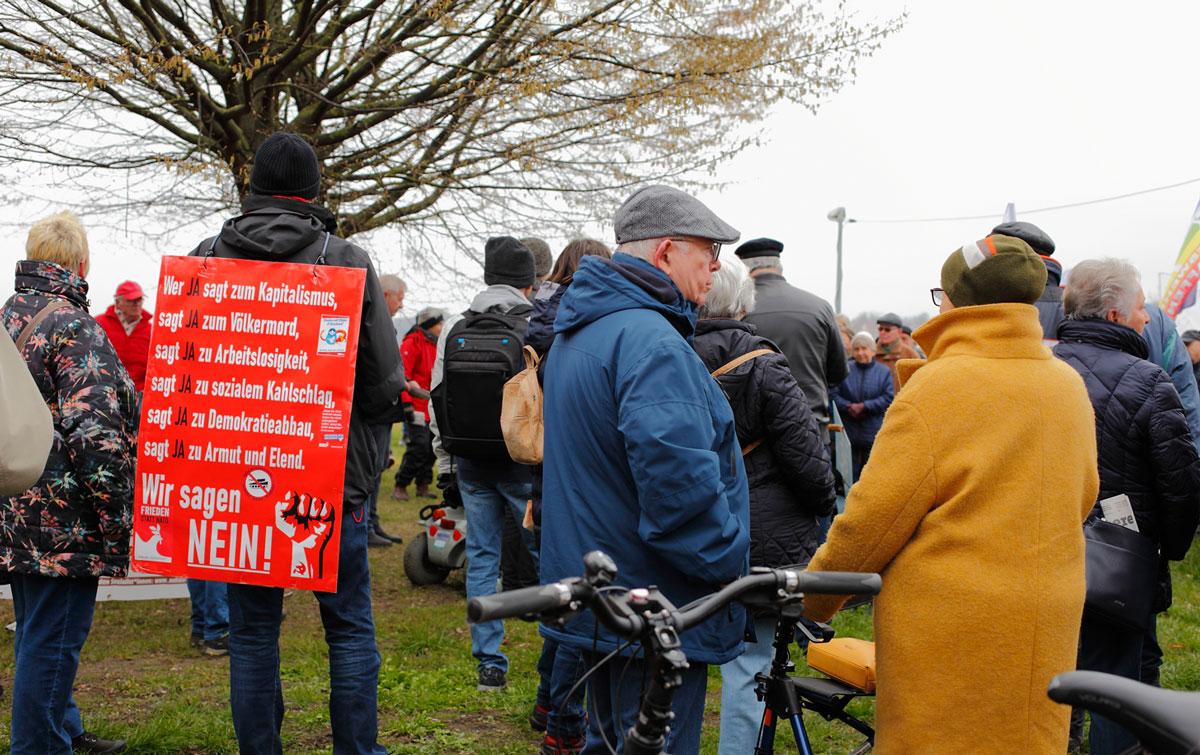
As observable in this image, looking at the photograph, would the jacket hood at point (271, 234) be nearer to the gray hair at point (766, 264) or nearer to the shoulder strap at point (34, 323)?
the shoulder strap at point (34, 323)

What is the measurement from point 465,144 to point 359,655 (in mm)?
5335

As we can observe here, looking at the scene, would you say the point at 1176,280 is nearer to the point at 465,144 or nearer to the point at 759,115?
the point at 759,115

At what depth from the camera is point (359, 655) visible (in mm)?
3971

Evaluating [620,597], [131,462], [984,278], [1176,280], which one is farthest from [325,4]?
[1176,280]

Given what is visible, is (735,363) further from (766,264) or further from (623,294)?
(766,264)

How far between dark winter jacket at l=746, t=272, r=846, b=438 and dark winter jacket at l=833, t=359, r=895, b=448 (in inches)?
180

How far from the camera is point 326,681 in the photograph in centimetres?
575

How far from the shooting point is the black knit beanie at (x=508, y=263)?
5883 millimetres

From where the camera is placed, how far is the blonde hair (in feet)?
13.5

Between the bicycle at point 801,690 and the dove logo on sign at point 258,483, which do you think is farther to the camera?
the dove logo on sign at point 258,483

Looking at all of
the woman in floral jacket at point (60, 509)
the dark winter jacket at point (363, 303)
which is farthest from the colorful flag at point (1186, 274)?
the woman in floral jacket at point (60, 509)

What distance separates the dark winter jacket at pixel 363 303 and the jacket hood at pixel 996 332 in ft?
6.25

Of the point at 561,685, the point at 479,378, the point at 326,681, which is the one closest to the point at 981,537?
the point at 561,685

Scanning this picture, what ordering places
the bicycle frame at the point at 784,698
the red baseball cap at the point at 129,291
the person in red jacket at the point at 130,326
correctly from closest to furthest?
the bicycle frame at the point at 784,698
the person in red jacket at the point at 130,326
the red baseball cap at the point at 129,291
